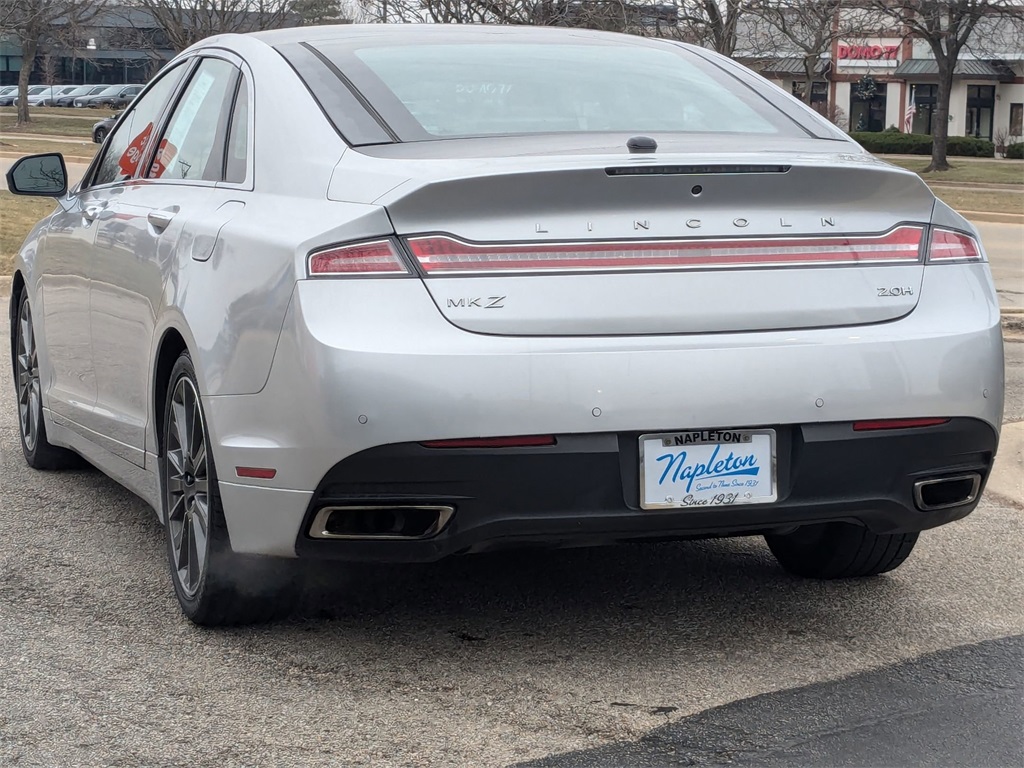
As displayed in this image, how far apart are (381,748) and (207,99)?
2.33 metres

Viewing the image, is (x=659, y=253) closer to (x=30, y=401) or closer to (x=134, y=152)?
(x=134, y=152)

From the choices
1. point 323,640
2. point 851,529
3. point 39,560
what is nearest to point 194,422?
point 323,640

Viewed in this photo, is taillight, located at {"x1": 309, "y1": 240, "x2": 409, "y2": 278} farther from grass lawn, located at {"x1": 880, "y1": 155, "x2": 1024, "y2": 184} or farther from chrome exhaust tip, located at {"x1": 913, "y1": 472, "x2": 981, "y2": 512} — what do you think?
grass lawn, located at {"x1": 880, "y1": 155, "x2": 1024, "y2": 184}

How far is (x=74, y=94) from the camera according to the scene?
3063 inches

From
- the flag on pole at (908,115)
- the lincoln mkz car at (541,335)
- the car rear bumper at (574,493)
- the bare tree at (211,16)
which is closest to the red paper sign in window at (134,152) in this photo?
the lincoln mkz car at (541,335)

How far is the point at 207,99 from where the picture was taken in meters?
4.71

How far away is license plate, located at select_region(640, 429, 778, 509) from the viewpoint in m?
3.53

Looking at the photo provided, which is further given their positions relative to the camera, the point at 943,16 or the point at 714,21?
the point at 943,16

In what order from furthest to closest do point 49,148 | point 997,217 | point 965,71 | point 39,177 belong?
1. point 965,71
2. point 49,148
3. point 997,217
4. point 39,177

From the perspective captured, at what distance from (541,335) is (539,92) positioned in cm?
111

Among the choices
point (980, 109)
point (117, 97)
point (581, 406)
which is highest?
point (581, 406)

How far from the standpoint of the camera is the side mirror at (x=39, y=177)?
5.93 m

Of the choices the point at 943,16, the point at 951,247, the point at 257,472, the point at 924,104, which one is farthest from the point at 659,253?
the point at 924,104

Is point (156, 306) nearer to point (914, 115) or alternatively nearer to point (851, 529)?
point (851, 529)
